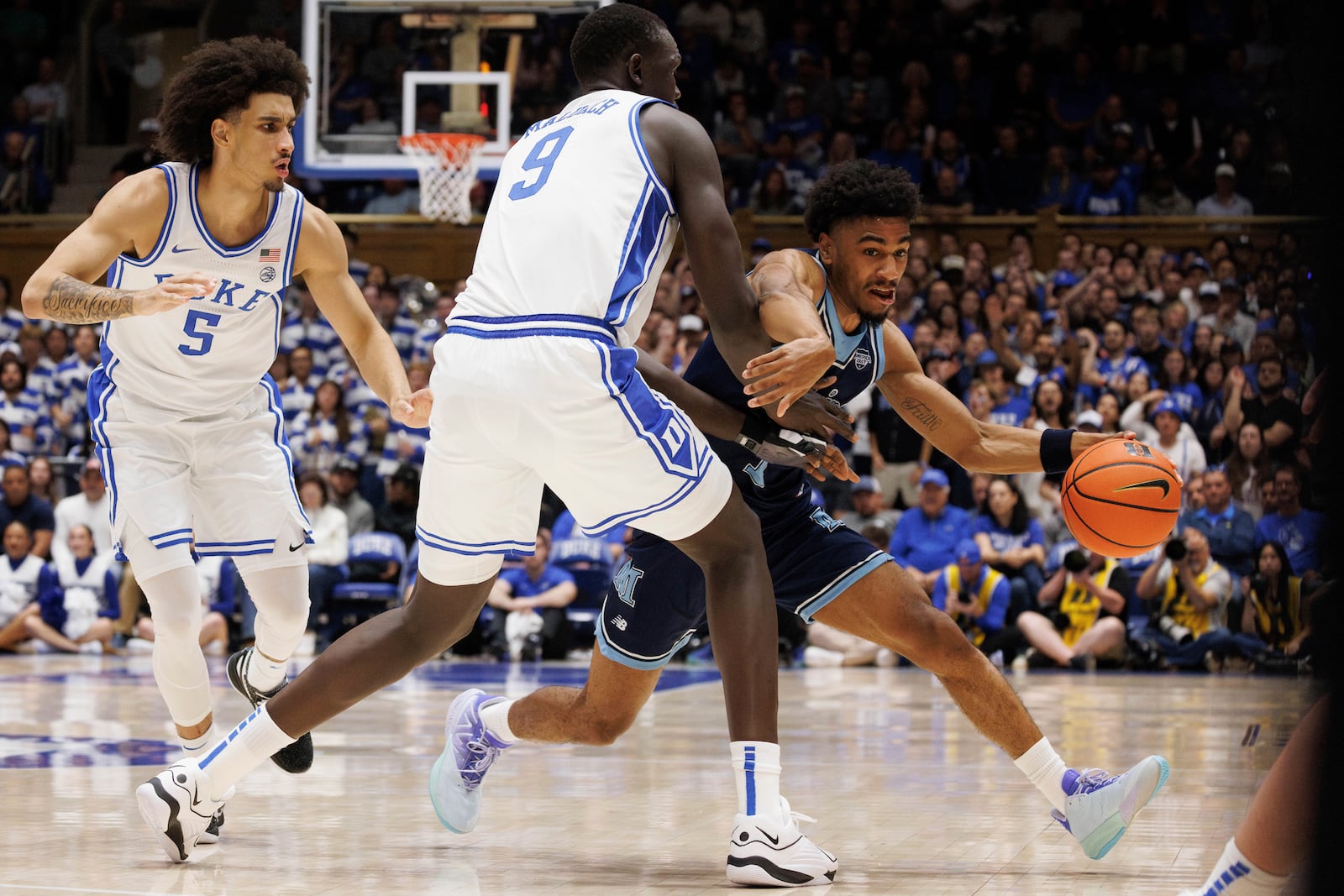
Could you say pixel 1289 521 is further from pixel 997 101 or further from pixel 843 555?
pixel 997 101

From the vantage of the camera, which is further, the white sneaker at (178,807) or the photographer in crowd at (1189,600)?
the photographer in crowd at (1189,600)

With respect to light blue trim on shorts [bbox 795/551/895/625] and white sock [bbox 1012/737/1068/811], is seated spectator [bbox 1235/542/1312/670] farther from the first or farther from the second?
light blue trim on shorts [bbox 795/551/895/625]

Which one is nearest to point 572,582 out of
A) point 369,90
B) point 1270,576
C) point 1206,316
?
point 369,90

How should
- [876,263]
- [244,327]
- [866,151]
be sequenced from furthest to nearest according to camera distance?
[866,151], [244,327], [876,263]

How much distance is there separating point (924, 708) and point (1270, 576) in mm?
3329

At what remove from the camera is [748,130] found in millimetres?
17562

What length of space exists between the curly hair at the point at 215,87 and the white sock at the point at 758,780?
8.72 ft

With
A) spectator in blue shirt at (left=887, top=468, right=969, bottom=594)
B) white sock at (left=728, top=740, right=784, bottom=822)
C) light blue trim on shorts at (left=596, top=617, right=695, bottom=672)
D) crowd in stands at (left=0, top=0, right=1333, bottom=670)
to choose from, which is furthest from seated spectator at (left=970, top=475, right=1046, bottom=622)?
white sock at (left=728, top=740, right=784, bottom=822)

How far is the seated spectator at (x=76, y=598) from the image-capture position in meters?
12.6

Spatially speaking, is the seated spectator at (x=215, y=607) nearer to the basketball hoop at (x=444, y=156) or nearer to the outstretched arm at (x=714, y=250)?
the basketball hoop at (x=444, y=156)

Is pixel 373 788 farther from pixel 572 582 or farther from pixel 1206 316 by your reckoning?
pixel 1206 316

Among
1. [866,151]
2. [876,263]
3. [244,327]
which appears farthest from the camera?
[866,151]

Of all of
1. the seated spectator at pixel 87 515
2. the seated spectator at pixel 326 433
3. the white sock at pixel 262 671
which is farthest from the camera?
the seated spectator at pixel 326 433

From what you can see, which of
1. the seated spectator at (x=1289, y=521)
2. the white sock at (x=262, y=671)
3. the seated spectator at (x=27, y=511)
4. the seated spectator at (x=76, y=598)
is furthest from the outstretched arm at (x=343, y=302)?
the seated spectator at (x=27, y=511)
